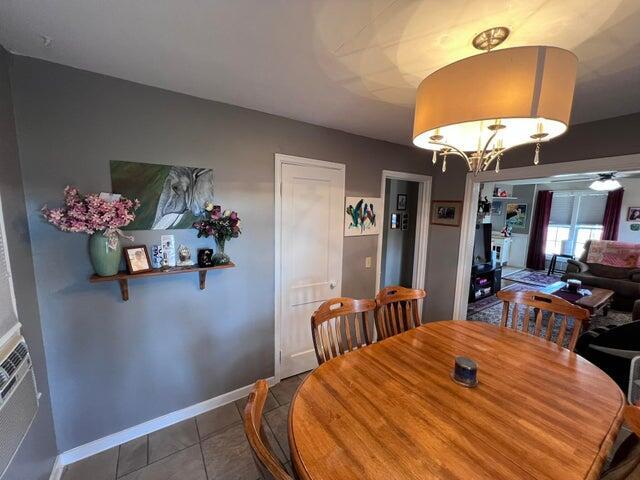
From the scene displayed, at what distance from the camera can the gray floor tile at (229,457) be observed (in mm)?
1576

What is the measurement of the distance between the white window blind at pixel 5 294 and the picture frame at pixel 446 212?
3.56 meters

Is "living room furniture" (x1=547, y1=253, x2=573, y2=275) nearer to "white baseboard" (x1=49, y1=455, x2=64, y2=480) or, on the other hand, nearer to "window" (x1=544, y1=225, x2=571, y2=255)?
"window" (x1=544, y1=225, x2=571, y2=255)

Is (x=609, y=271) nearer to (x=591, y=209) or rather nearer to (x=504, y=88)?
(x=591, y=209)

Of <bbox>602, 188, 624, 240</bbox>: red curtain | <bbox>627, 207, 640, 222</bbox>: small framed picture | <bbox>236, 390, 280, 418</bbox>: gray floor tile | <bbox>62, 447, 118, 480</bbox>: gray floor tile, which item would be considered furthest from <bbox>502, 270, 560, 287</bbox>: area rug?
<bbox>62, 447, 118, 480</bbox>: gray floor tile

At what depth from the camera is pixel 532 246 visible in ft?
23.4

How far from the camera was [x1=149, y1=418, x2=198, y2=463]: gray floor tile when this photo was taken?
170cm

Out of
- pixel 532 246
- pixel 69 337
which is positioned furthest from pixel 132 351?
pixel 532 246

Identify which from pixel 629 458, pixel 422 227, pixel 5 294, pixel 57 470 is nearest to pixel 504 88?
pixel 629 458

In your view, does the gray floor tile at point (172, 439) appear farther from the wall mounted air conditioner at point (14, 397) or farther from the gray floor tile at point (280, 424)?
the wall mounted air conditioner at point (14, 397)

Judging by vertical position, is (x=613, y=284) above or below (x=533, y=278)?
above

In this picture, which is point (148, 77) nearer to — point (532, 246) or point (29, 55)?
point (29, 55)

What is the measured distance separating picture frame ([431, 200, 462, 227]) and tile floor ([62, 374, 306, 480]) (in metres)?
2.65

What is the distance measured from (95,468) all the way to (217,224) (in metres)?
1.69

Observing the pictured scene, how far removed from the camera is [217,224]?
6.04 ft
